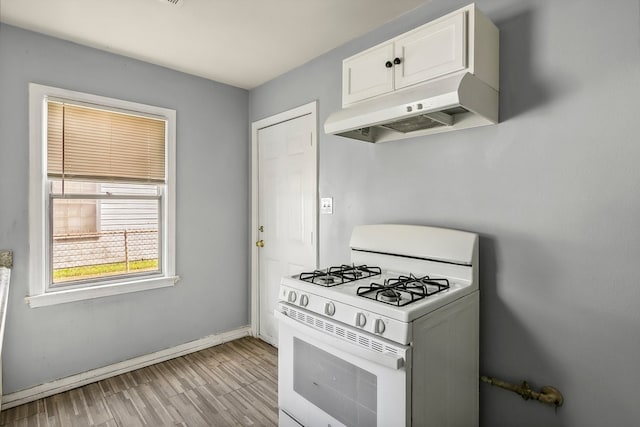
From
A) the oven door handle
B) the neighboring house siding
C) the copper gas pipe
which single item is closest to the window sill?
the neighboring house siding

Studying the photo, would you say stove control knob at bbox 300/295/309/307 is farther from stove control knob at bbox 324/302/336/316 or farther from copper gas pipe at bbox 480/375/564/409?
copper gas pipe at bbox 480/375/564/409

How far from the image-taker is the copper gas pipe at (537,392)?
1.58m

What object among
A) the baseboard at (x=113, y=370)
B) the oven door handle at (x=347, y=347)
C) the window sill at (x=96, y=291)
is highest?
the oven door handle at (x=347, y=347)

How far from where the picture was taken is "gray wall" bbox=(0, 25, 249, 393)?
7.68 ft

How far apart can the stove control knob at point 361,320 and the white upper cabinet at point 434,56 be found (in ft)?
3.75

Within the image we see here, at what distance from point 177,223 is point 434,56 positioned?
98.5 inches

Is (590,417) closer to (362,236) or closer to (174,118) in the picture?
(362,236)

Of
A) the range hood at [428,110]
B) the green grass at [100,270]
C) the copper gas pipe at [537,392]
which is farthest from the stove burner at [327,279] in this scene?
the green grass at [100,270]

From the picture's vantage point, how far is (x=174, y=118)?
306cm

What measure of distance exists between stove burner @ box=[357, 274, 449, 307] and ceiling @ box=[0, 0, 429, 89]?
5.39ft

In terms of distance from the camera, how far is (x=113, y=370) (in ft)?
9.02

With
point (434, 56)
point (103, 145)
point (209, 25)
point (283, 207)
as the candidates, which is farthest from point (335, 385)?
point (103, 145)

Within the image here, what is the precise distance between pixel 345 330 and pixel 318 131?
1747 mm

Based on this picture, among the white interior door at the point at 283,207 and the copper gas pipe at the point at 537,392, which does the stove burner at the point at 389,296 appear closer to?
the copper gas pipe at the point at 537,392
